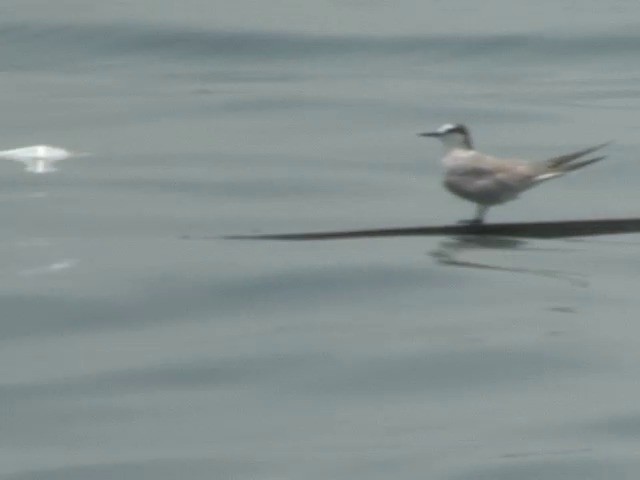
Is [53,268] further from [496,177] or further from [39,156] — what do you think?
[39,156]

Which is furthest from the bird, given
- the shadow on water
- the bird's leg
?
the shadow on water

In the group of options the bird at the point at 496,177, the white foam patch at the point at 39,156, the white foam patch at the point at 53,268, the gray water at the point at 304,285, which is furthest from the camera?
the white foam patch at the point at 39,156

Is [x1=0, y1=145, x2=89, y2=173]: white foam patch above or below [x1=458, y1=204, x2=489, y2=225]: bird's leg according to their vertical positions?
above

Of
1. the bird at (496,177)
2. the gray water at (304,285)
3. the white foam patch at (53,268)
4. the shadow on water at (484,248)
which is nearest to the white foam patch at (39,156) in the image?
the gray water at (304,285)

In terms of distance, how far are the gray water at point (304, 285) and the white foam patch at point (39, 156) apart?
89 mm

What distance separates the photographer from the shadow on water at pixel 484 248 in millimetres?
6375

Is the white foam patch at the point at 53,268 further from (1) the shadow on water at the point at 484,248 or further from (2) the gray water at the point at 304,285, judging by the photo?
(1) the shadow on water at the point at 484,248

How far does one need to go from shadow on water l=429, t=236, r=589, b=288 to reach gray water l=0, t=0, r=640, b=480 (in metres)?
0.01

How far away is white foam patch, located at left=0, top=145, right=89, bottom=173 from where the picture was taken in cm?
791

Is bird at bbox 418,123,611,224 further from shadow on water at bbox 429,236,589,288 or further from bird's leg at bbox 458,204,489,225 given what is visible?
shadow on water at bbox 429,236,589,288

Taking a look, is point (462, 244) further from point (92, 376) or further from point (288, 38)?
point (288, 38)

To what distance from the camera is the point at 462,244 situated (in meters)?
6.72

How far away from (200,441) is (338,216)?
248cm

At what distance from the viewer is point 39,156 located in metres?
8.12
